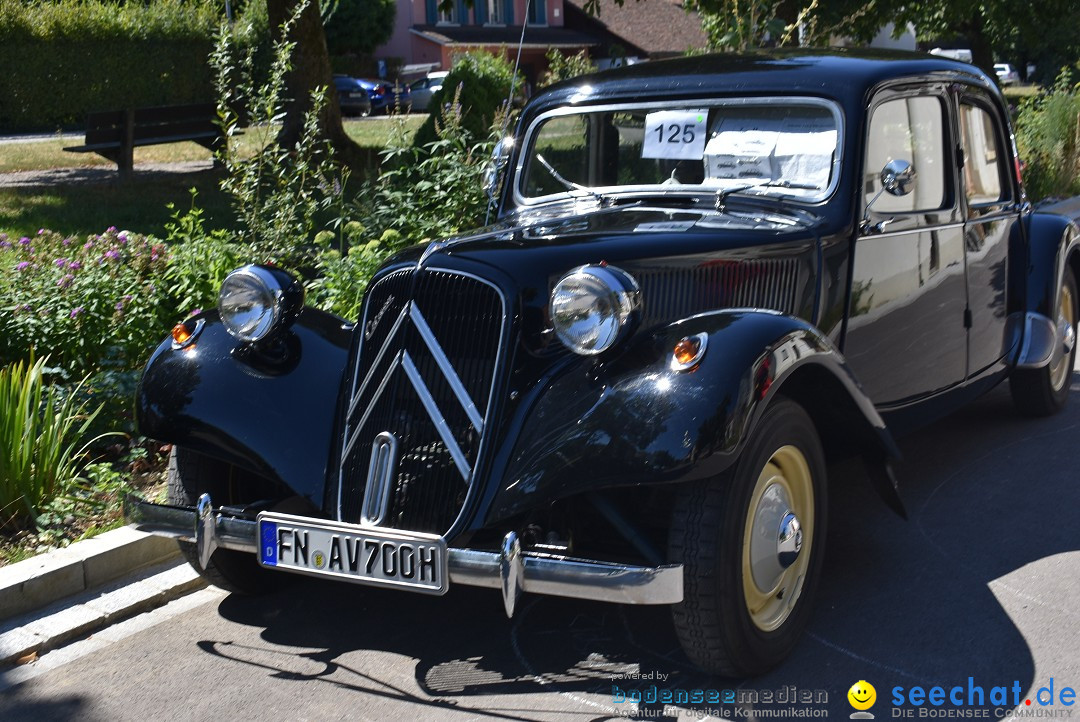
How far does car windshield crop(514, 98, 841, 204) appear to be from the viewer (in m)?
4.54

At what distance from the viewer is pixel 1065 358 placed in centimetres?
628

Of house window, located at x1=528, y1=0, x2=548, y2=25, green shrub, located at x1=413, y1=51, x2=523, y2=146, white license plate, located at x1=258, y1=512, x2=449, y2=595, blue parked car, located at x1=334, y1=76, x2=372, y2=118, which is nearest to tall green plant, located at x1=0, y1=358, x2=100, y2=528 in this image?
white license plate, located at x1=258, y1=512, x2=449, y2=595

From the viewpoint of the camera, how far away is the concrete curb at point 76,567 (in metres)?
4.09

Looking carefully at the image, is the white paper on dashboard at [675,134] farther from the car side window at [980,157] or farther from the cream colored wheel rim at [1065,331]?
the cream colored wheel rim at [1065,331]

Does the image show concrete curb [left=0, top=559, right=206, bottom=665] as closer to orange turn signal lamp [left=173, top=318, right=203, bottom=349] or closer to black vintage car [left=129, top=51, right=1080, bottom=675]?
black vintage car [left=129, top=51, right=1080, bottom=675]

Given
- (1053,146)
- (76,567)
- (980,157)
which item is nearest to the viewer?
(76,567)

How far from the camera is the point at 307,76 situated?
48.3ft

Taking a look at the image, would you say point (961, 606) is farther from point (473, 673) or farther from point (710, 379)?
point (473, 673)

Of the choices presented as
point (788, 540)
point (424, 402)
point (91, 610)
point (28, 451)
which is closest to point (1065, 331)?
point (788, 540)

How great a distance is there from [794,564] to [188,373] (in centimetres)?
210

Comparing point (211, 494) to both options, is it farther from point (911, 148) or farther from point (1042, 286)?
point (1042, 286)

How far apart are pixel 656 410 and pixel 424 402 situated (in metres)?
0.75

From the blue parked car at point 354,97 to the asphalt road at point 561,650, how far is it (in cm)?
3338

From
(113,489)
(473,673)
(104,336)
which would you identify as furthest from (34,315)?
(473,673)
